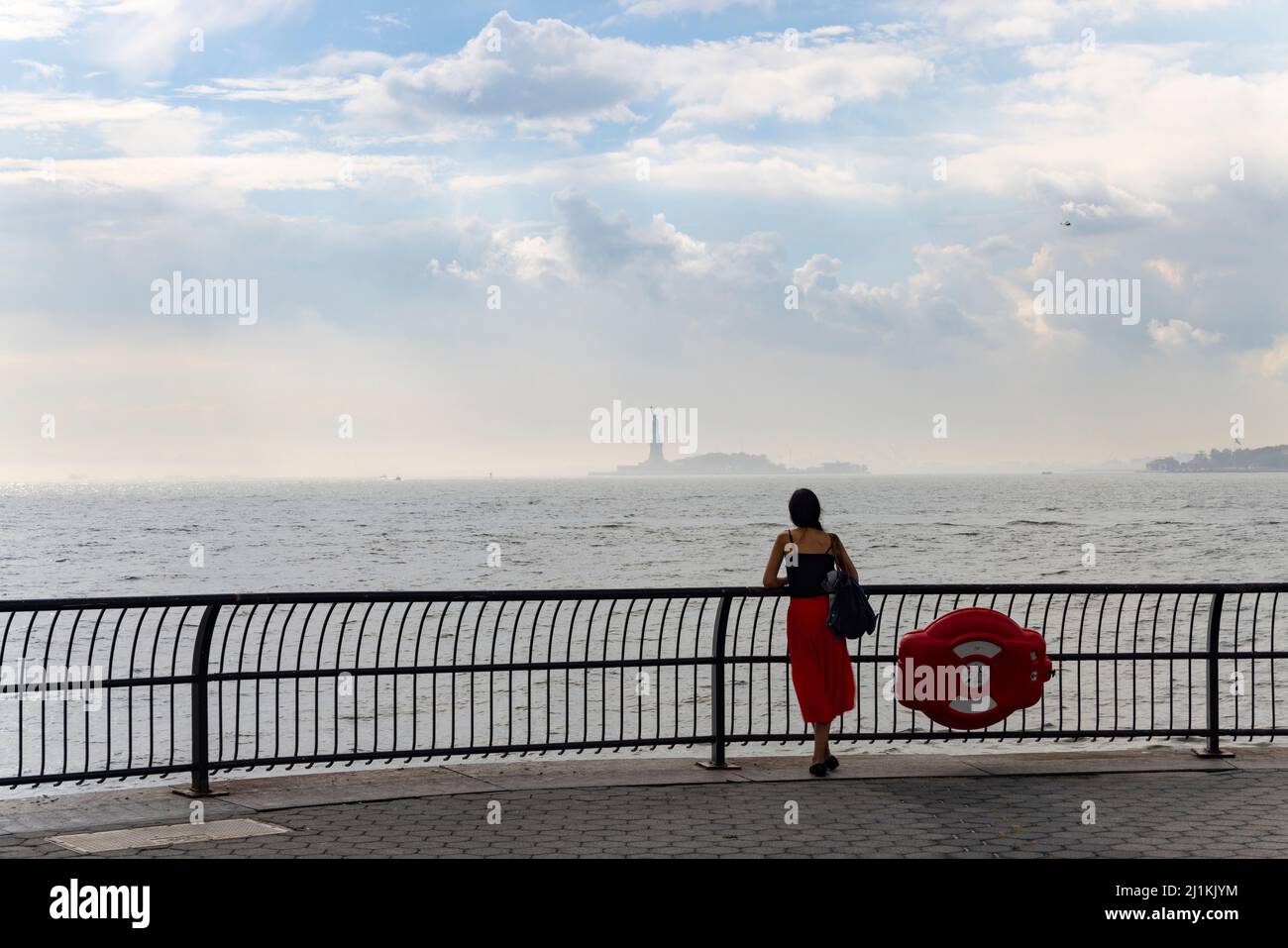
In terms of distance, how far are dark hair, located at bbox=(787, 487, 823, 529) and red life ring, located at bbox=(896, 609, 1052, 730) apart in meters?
1.07

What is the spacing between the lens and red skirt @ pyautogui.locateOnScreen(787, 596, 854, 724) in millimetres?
9734

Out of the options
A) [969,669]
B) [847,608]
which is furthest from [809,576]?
[969,669]

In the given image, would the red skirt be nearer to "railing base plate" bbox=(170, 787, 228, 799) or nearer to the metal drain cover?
the metal drain cover

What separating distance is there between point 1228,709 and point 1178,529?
301ft

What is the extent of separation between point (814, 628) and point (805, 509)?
818mm

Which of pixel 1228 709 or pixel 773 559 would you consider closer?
pixel 773 559

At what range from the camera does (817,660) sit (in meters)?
9.77

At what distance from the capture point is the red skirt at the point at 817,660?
973 cm

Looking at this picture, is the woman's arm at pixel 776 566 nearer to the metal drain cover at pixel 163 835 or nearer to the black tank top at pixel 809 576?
the black tank top at pixel 809 576

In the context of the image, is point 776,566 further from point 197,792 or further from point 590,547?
point 590,547
